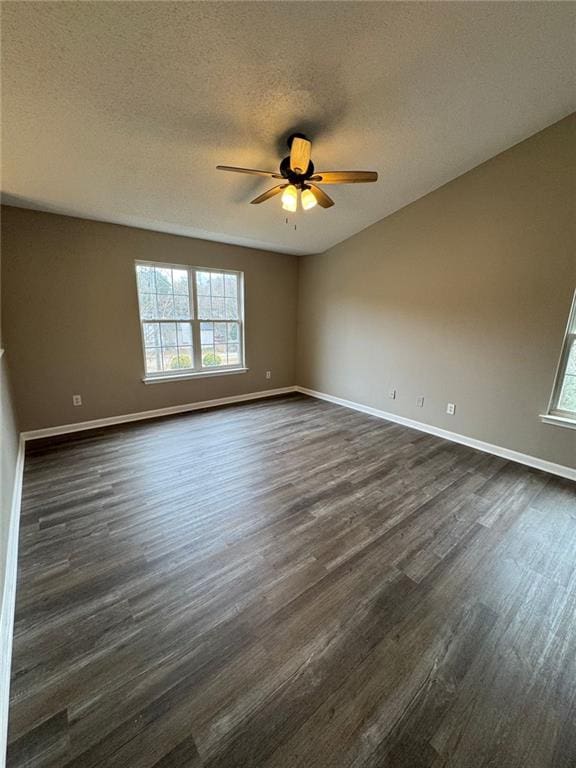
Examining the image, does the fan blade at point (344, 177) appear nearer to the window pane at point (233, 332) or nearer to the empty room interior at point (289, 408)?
the empty room interior at point (289, 408)

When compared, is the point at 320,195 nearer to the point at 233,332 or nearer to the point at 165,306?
the point at 165,306

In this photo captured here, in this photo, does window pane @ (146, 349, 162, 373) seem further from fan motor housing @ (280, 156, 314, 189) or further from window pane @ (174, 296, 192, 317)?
fan motor housing @ (280, 156, 314, 189)

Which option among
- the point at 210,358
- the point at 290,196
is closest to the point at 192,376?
the point at 210,358

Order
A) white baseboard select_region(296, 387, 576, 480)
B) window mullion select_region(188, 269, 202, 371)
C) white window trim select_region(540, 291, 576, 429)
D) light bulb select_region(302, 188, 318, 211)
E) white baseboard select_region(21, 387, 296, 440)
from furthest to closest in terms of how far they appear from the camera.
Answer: window mullion select_region(188, 269, 202, 371), white baseboard select_region(21, 387, 296, 440), white baseboard select_region(296, 387, 576, 480), white window trim select_region(540, 291, 576, 429), light bulb select_region(302, 188, 318, 211)

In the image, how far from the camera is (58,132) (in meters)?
2.11

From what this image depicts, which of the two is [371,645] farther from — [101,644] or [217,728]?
[101,644]

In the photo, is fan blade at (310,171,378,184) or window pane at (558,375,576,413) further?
window pane at (558,375,576,413)

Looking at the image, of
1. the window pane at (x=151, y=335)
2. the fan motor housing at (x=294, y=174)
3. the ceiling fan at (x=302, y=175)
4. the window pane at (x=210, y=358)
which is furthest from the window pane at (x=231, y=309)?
the fan motor housing at (x=294, y=174)

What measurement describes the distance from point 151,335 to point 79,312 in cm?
82

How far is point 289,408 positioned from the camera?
15.1ft

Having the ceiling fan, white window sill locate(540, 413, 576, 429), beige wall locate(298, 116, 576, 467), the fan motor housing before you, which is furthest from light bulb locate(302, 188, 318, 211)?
white window sill locate(540, 413, 576, 429)

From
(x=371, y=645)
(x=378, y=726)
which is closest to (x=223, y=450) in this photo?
(x=371, y=645)

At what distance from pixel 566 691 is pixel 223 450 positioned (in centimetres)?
273

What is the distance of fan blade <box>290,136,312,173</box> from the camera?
2064 millimetres
